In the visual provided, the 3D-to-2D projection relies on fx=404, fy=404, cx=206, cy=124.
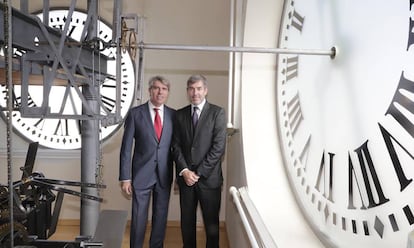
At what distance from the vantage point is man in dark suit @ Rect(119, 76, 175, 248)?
8.67ft

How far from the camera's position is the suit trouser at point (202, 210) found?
2.57m

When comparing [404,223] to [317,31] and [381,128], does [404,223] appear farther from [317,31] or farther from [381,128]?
[317,31]

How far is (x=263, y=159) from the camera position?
196cm

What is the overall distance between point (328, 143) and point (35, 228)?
1.40 metres

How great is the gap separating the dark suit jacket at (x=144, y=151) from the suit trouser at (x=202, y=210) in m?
0.19

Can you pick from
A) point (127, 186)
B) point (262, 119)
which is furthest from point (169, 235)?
point (262, 119)

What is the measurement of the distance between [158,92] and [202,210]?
0.82m

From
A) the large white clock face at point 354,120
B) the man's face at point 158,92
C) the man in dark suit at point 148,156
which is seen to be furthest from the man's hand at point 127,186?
the large white clock face at point 354,120

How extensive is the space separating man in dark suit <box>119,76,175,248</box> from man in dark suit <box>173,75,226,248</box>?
0.34 ft

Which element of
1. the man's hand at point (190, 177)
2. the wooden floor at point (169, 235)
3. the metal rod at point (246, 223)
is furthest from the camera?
the wooden floor at point (169, 235)

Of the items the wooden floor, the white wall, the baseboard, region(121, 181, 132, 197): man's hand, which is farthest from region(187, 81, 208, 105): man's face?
the baseboard

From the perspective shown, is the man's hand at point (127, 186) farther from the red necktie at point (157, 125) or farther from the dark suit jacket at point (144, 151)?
the red necktie at point (157, 125)

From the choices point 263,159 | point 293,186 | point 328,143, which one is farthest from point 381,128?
point 263,159

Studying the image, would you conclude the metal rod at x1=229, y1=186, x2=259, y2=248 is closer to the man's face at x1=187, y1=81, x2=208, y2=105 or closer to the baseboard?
the man's face at x1=187, y1=81, x2=208, y2=105
